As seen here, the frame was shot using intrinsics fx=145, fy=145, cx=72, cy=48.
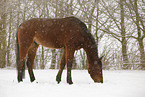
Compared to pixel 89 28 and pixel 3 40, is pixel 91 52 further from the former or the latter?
pixel 3 40

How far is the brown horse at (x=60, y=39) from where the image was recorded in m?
3.92

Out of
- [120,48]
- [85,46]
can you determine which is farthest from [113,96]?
[120,48]

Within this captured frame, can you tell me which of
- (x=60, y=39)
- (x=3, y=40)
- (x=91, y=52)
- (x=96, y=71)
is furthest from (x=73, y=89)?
(x=3, y=40)

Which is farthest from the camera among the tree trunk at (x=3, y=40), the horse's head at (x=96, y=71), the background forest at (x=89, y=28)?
the tree trunk at (x=3, y=40)

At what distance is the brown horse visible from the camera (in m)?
3.92

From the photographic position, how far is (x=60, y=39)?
3.99 m

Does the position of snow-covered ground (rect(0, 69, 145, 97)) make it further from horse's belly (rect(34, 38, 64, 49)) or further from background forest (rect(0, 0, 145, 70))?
background forest (rect(0, 0, 145, 70))

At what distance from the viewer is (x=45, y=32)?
404 centimetres

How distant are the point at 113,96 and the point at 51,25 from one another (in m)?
2.60

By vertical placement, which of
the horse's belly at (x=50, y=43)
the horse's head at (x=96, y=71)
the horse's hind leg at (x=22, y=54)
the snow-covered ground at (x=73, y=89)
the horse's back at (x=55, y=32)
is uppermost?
the horse's back at (x=55, y=32)

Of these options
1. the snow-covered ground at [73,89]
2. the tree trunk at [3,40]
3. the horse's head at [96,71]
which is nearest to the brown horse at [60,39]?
the horse's head at [96,71]

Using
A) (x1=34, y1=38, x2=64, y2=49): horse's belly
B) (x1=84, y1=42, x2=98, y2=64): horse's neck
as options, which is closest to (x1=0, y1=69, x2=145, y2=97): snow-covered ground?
(x1=84, y1=42, x2=98, y2=64): horse's neck

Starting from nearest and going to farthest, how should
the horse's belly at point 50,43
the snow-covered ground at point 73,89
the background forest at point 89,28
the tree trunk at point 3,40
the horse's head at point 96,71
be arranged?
the snow-covered ground at point 73,89 → the horse's head at point 96,71 → the horse's belly at point 50,43 → the background forest at point 89,28 → the tree trunk at point 3,40

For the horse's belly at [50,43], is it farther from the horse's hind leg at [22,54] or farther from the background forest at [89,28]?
the background forest at [89,28]
